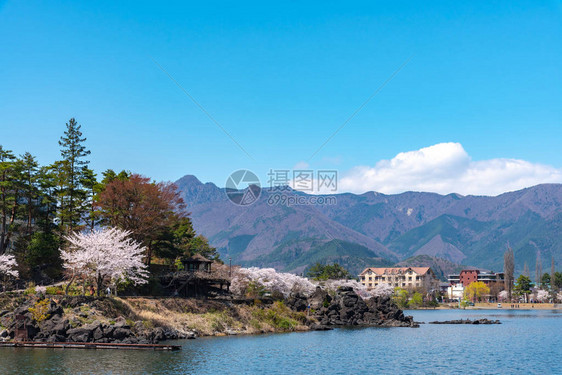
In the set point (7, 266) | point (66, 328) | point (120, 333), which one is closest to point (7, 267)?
point (7, 266)

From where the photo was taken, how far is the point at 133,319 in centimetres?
6381

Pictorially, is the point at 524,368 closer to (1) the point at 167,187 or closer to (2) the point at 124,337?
(2) the point at 124,337

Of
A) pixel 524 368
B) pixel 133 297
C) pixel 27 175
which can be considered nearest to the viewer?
pixel 524 368

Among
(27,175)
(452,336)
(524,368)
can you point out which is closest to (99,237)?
(27,175)

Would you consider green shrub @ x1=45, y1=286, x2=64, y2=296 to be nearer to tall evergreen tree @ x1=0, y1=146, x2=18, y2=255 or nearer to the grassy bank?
the grassy bank

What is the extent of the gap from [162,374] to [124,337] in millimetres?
15917

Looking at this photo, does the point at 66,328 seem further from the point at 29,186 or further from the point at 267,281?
the point at 267,281

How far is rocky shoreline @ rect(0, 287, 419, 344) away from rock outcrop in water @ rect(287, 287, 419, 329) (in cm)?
153

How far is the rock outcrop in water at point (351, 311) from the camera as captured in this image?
103 m

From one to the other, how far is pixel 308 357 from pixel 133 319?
22.3 meters

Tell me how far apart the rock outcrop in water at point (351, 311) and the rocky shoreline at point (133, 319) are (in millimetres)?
1534

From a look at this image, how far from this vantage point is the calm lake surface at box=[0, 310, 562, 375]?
4491 cm

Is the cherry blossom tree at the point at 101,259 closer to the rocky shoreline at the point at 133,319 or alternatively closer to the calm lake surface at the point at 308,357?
the rocky shoreline at the point at 133,319

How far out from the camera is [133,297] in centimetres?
6869
